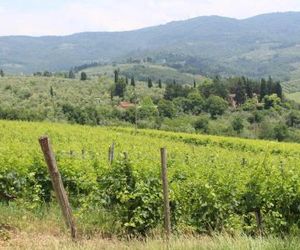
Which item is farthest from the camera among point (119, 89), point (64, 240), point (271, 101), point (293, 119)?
point (119, 89)

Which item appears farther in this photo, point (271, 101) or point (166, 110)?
point (271, 101)

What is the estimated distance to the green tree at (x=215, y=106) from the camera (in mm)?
83062

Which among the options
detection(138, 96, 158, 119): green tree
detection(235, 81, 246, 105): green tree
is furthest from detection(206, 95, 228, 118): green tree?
detection(138, 96, 158, 119): green tree

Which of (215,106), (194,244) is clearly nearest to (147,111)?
(215,106)

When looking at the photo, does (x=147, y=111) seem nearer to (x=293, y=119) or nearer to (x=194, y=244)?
(x=293, y=119)

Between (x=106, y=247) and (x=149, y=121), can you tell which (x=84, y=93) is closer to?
(x=149, y=121)

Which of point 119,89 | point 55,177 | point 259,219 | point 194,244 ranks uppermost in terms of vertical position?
point 55,177

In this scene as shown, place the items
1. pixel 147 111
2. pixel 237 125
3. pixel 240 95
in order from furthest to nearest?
pixel 240 95, pixel 147 111, pixel 237 125

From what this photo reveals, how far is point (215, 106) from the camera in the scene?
273 ft

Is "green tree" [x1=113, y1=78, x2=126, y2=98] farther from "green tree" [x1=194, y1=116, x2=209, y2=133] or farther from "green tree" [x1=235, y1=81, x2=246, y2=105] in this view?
"green tree" [x1=194, y1=116, x2=209, y2=133]

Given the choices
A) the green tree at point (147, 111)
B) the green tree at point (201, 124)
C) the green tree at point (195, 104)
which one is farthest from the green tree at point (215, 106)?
the green tree at point (147, 111)

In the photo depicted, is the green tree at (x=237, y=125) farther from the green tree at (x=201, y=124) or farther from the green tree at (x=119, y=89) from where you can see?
the green tree at (x=119, y=89)

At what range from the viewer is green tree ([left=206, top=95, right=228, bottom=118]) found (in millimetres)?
83062

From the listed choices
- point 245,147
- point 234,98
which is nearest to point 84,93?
point 234,98
